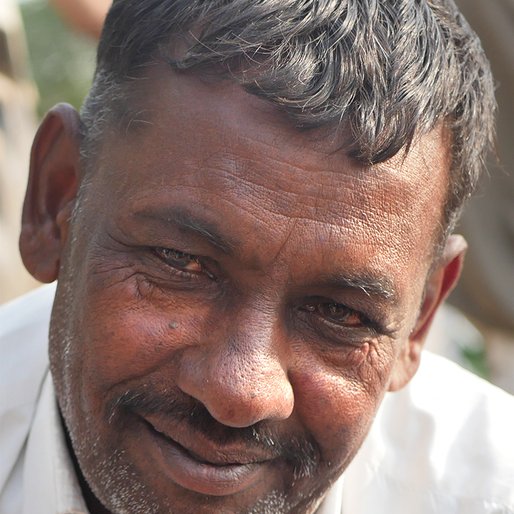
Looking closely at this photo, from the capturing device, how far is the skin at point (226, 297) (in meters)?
2.31

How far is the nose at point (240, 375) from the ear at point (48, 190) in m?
0.68

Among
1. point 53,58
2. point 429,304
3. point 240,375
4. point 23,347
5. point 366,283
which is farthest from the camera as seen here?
point 53,58

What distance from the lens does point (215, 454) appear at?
2322 millimetres

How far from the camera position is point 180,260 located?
7.90 ft

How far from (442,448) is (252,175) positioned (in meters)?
1.30

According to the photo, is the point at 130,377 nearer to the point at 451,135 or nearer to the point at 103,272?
the point at 103,272

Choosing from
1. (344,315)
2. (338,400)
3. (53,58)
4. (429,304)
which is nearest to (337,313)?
(344,315)

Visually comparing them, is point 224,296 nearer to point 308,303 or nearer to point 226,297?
point 226,297

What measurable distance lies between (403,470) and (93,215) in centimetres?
127

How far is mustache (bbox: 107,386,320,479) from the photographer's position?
2.29 metres

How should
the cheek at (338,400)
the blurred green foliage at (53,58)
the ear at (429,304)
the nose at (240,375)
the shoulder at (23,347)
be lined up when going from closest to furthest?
the nose at (240,375)
the cheek at (338,400)
the ear at (429,304)
the shoulder at (23,347)
the blurred green foliage at (53,58)

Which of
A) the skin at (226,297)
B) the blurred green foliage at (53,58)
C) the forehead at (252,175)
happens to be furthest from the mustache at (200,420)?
the blurred green foliage at (53,58)

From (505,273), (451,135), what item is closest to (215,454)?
(451,135)

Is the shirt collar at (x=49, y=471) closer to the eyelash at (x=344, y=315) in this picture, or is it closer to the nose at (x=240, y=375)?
the nose at (x=240, y=375)
